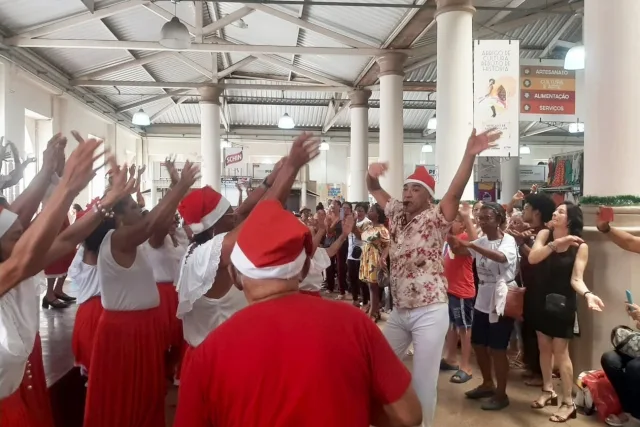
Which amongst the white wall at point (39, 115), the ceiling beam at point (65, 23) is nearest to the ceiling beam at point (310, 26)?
the ceiling beam at point (65, 23)

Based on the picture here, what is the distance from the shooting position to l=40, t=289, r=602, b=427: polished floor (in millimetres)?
3951

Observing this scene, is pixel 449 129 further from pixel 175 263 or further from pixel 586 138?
pixel 175 263

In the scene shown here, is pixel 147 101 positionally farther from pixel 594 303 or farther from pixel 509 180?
pixel 594 303

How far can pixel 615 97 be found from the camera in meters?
4.48

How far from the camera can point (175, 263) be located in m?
4.34

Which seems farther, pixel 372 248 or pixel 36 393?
pixel 372 248

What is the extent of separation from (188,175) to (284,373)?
1.96 metres

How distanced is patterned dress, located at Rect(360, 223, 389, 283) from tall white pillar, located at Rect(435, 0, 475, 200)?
1233mm

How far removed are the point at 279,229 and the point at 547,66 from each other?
8636mm

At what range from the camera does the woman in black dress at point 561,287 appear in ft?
13.4

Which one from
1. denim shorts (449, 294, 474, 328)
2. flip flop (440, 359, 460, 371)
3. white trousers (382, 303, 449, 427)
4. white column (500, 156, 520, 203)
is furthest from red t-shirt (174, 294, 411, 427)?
white column (500, 156, 520, 203)

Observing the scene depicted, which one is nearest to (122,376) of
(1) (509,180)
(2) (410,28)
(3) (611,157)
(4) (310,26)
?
(3) (611,157)

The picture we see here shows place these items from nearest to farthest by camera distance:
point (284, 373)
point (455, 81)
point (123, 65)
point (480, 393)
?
1. point (284, 373)
2. point (480, 393)
3. point (455, 81)
4. point (123, 65)

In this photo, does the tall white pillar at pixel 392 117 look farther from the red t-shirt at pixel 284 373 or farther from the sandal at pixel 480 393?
the red t-shirt at pixel 284 373
